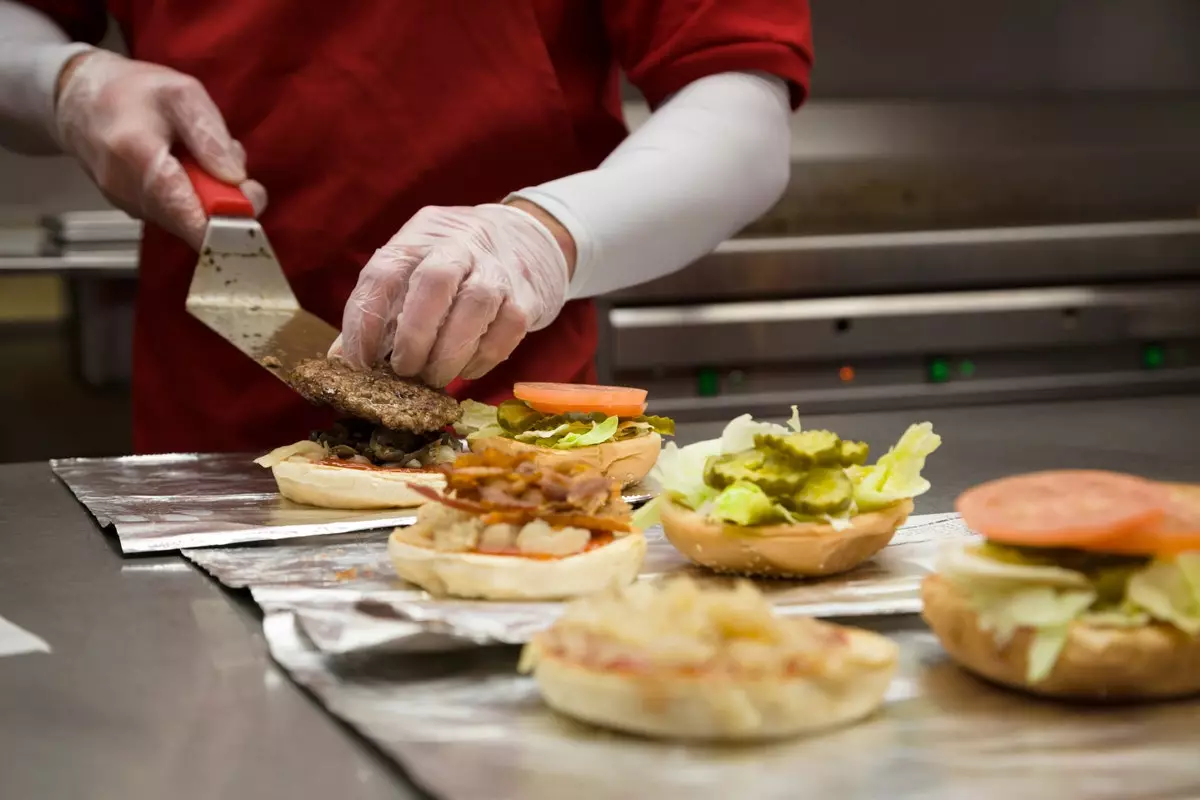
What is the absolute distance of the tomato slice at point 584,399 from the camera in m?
1.95

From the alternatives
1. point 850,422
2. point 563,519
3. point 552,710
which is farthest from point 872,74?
point 552,710

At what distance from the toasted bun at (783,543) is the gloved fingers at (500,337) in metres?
0.64

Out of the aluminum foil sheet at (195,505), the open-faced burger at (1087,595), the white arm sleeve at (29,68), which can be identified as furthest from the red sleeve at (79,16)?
the open-faced burger at (1087,595)

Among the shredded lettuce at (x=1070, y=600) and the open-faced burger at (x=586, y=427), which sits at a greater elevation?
the shredded lettuce at (x=1070, y=600)

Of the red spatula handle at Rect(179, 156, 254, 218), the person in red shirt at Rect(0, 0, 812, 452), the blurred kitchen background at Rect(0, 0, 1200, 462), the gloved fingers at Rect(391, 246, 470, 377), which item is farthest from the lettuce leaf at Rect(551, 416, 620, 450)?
the blurred kitchen background at Rect(0, 0, 1200, 462)

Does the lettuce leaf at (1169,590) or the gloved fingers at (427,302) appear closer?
the lettuce leaf at (1169,590)

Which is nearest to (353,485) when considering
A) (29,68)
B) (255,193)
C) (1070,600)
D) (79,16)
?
(255,193)

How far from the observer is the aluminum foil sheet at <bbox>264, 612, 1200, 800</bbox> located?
88 cm

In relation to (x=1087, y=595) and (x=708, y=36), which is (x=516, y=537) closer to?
(x=1087, y=595)

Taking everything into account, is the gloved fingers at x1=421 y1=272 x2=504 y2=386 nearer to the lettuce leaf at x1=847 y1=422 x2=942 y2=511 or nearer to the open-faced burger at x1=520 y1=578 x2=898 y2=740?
the lettuce leaf at x1=847 y1=422 x2=942 y2=511

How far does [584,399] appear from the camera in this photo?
6.39ft

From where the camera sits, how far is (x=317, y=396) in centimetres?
192

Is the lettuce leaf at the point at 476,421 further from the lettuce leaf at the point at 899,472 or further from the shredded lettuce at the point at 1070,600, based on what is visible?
the shredded lettuce at the point at 1070,600

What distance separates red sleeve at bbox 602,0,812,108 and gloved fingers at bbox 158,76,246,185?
747 mm
